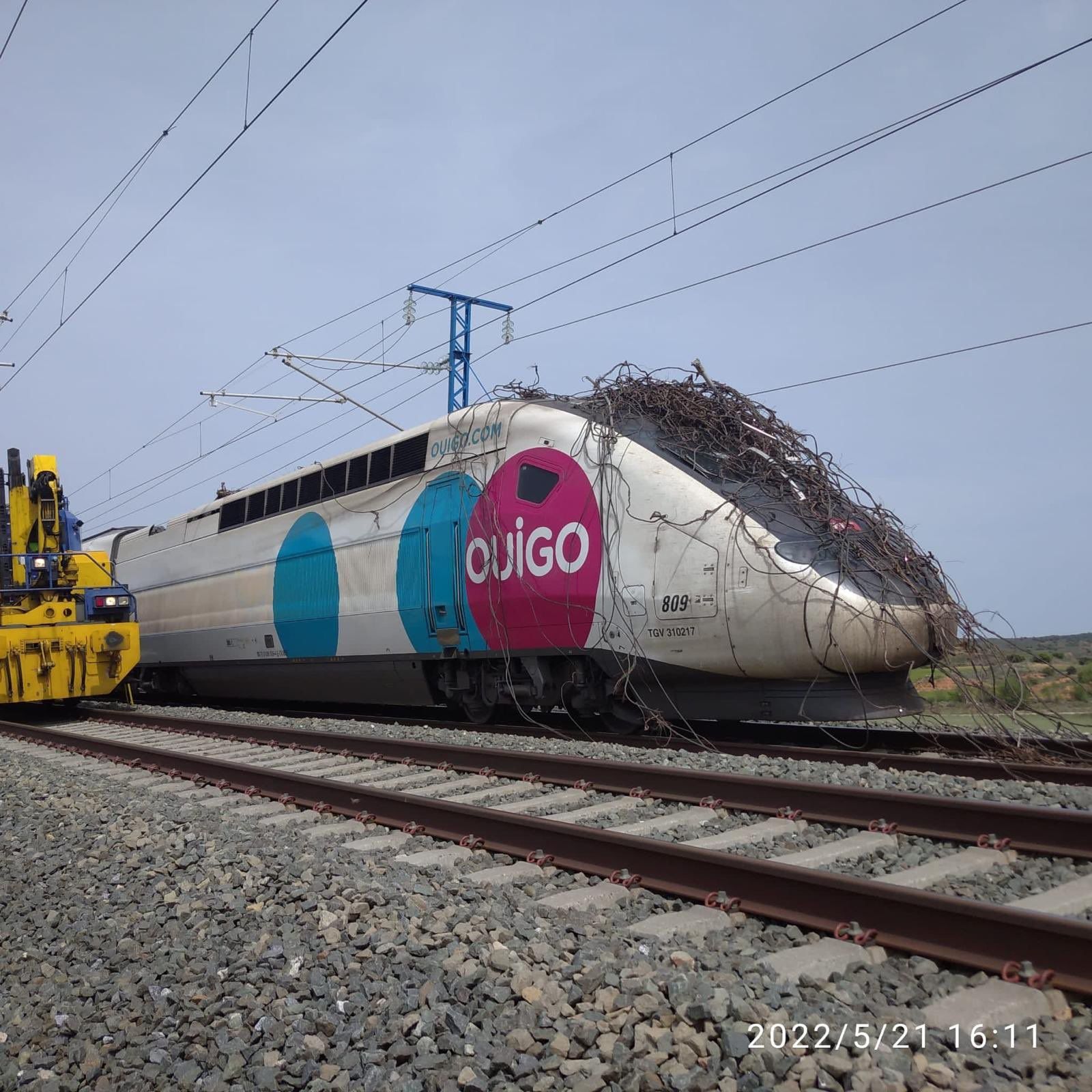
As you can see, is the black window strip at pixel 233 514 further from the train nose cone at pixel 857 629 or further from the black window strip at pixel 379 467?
the train nose cone at pixel 857 629

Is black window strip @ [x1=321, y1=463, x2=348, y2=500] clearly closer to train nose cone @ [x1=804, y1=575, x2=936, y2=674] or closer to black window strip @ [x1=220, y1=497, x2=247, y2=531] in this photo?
black window strip @ [x1=220, y1=497, x2=247, y2=531]

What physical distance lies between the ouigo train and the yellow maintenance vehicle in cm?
187

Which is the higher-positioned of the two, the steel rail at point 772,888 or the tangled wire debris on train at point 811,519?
the tangled wire debris on train at point 811,519

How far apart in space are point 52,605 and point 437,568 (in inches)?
259

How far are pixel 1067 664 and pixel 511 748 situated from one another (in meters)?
11.6

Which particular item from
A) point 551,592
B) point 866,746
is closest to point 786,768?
point 866,746

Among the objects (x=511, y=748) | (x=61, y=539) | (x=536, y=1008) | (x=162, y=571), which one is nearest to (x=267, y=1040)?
(x=536, y=1008)

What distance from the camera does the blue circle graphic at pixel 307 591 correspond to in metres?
12.2

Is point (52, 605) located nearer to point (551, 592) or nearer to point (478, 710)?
point (478, 710)

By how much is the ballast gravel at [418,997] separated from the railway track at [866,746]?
10.7 feet

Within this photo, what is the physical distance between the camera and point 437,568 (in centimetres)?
1024

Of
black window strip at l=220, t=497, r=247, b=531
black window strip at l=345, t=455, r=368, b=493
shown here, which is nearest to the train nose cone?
black window strip at l=345, t=455, r=368, b=493

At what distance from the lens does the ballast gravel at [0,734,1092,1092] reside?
8.57 feet

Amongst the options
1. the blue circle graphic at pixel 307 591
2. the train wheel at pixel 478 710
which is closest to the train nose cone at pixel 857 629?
the train wheel at pixel 478 710
